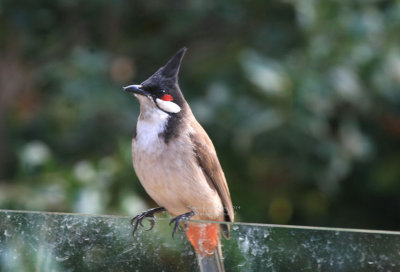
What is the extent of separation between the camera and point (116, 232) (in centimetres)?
157

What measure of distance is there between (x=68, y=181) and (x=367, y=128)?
1.74 m

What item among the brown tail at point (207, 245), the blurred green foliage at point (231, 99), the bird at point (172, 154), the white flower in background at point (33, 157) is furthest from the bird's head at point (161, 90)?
the white flower in background at point (33, 157)

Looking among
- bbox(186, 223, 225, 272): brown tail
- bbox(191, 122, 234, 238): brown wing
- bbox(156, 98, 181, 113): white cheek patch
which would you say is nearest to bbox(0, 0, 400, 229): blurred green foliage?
bbox(191, 122, 234, 238): brown wing

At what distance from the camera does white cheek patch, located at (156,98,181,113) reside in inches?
83.0

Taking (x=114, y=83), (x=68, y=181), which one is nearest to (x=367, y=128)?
(x=114, y=83)

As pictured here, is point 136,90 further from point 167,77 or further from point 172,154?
point 172,154

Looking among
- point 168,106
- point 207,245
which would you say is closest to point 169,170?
point 168,106

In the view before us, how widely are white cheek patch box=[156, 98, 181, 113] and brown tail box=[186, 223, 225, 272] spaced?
0.55 meters

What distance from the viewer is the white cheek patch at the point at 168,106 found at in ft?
6.92

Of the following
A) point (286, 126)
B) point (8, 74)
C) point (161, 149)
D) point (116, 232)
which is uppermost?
point (8, 74)

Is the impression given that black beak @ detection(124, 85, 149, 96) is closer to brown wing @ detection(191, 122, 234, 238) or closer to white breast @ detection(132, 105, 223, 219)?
white breast @ detection(132, 105, 223, 219)

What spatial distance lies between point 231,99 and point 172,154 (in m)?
1.50

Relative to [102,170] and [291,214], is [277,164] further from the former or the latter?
[102,170]

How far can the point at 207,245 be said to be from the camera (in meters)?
1.60
